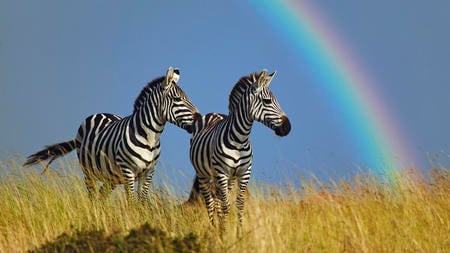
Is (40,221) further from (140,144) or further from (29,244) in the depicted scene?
(140,144)

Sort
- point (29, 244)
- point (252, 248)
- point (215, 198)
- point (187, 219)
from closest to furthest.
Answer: point (252, 248)
point (29, 244)
point (187, 219)
point (215, 198)

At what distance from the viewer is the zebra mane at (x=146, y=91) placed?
12196 mm

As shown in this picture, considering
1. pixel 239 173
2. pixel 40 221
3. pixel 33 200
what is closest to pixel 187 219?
pixel 239 173

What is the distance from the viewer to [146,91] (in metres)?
12.4

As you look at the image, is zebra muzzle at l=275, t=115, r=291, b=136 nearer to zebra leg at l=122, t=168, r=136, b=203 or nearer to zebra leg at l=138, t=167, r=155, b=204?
zebra leg at l=138, t=167, r=155, b=204

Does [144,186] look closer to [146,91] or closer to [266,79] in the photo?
[146,91]

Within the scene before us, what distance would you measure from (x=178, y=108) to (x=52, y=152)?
13.1 feet

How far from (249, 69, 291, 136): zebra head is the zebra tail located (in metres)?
4.96

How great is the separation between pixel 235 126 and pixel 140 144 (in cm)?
182

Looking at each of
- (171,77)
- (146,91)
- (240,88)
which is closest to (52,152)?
(146,91)

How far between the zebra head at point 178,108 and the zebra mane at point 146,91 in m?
0.42

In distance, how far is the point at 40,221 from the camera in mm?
10023

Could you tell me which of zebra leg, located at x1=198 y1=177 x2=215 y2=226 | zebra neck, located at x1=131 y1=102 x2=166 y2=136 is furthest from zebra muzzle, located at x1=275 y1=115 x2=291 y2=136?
zebra neck, located at x1=131 y1=102 x2=166 y2=136

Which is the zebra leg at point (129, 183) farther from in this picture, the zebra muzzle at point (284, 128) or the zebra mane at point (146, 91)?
the zebra muzzle at point (284, 128)
